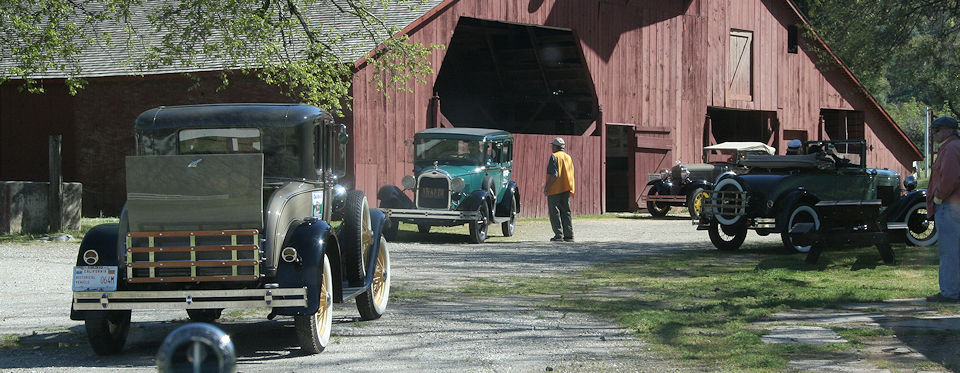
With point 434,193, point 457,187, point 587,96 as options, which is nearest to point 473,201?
point 457,187

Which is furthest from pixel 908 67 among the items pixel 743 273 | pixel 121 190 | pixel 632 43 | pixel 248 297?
pixel 248 297

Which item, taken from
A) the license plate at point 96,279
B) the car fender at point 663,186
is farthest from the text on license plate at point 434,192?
the license plate at point 96,279

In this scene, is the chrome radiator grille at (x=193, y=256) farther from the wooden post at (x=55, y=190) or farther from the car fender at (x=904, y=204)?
the wooden post at (x=55, y=190)

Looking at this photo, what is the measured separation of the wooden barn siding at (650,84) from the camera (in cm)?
2283

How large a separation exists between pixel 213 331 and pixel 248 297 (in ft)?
12.3

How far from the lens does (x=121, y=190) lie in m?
24.3

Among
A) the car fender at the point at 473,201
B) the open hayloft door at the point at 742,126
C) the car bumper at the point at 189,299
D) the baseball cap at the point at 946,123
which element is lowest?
the car bumper at the point at 189,299

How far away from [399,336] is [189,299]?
1.74m

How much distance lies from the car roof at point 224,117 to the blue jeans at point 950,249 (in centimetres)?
568

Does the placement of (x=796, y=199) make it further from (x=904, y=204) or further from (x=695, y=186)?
(x=695, y=186)

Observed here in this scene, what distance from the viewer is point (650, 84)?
28.9 meters

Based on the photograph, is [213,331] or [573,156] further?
[573,156]

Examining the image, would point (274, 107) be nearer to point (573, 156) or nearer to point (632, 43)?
point (573, 156)

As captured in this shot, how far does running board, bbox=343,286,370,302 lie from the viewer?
740 centimetres
